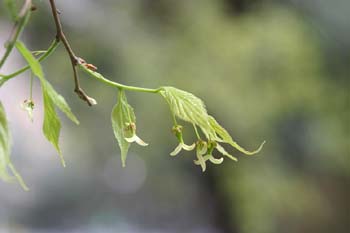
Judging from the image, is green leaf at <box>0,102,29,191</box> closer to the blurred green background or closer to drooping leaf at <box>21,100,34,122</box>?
drooping leaf at <box>21,100,34,122</box>

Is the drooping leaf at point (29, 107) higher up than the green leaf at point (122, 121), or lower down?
lower down

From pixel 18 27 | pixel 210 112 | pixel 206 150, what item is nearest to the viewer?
pixel 18 27

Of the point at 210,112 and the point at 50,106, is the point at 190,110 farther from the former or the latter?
the point at 210,112

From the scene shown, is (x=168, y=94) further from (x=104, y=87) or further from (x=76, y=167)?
(x=76, y=167)

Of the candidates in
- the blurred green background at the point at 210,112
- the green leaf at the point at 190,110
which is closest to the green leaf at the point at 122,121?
the green leaf at the point at 190,110

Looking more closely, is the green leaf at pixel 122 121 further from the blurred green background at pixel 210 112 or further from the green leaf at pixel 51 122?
the blurred green background at pixel 210 112

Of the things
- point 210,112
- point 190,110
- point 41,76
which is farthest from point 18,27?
point 210,112

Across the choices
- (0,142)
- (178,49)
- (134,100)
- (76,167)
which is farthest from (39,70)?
(76,167)
